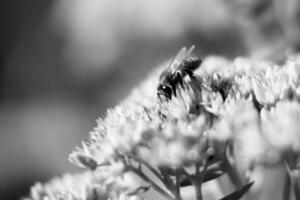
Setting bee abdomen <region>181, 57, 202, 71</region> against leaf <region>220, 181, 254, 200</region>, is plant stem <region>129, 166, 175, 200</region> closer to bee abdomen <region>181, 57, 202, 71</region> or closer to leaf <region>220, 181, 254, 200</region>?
leaf <region>220, 181, 254, 200</region>

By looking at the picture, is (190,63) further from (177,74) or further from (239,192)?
(239,192)

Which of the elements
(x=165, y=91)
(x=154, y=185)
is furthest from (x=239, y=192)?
(x=165, y=91)

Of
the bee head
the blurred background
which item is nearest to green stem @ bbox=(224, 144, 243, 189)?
the bee head

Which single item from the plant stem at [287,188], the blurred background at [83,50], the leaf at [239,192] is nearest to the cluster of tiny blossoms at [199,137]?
the leaf at [239,192]

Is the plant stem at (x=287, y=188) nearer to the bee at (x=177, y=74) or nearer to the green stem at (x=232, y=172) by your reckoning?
the green stem at (x=232, y=172)

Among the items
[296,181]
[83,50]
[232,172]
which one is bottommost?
[296,181]

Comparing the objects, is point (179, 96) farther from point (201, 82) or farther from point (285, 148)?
point (285, 148)
